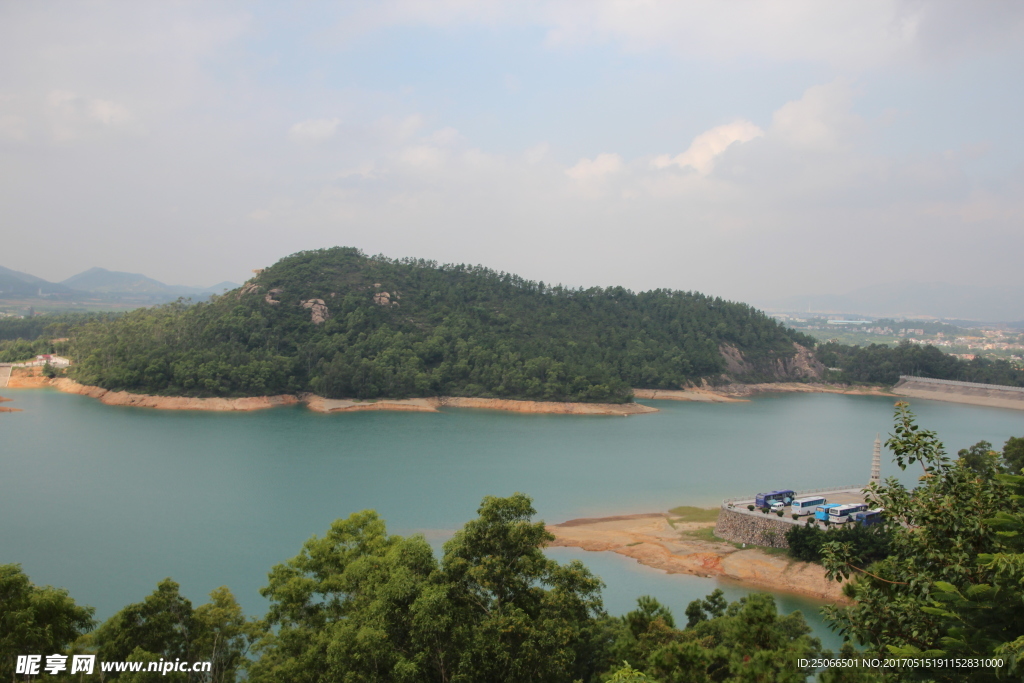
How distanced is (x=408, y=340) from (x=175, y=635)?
125 ft

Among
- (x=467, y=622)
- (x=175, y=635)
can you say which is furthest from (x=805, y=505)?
(x=175, y=635)

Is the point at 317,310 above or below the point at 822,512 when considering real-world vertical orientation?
above

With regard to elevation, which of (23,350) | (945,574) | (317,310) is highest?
(317,310)

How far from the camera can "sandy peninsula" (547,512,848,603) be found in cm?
1427

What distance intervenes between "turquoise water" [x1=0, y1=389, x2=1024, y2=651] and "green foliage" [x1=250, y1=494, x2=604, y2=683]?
590 centimetres

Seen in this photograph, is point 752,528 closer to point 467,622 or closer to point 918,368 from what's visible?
point 467,622

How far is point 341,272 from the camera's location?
172 feet

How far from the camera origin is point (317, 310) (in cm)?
4684

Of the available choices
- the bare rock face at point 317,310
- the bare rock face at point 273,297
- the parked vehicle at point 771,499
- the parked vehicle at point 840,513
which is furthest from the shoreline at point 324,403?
the parked vehicle at point 840,513

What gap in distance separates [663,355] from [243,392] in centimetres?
3068

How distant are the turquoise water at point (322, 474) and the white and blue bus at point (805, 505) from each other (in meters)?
3.59

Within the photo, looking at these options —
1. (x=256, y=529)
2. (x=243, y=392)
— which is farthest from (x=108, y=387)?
(x=256, y=529)

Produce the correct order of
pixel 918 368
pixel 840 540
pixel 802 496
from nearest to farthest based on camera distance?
1. pixel 840 540
2. pixel 802 496
3. pixel 918 368

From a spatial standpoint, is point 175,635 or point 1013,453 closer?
point 175,635
